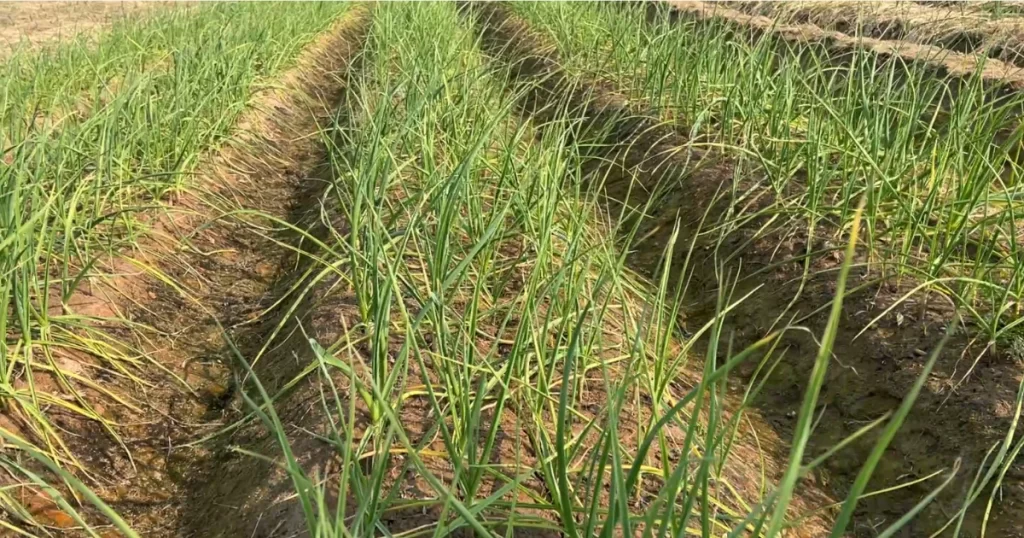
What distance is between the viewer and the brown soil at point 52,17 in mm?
7086

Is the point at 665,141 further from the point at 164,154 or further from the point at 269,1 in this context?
the point at 269,1

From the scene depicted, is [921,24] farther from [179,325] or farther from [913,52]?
[179,325]

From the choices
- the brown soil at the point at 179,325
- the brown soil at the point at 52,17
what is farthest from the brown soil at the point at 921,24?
the brown soil at the point at 52,17

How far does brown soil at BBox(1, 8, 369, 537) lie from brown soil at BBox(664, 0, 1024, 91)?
81.9 inches

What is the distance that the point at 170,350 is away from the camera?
6.97ft

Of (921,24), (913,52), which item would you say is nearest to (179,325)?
(913,52)

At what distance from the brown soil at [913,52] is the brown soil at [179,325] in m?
2.08

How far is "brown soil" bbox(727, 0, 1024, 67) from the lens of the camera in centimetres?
409

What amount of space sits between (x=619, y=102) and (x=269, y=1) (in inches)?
173

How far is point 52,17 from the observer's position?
28.7 feet

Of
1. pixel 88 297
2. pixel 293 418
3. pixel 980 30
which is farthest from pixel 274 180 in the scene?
pixel 980 30

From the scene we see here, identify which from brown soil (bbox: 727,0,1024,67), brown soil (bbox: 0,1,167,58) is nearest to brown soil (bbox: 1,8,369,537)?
brown soil (bbox: 727,0,1024,67)

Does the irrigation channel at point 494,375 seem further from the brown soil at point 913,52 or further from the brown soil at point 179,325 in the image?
the brown soil at point 913,52

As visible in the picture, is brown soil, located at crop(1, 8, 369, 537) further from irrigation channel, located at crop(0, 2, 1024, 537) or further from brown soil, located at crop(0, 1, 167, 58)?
brown soil, located at crop(0, 1, 167, 58)
